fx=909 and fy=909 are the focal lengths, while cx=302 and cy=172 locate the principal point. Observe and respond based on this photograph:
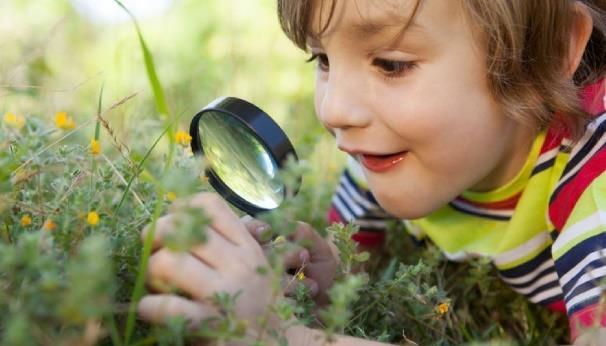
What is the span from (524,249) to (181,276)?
48.5 inches

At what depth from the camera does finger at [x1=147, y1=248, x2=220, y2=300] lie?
5.19 feet

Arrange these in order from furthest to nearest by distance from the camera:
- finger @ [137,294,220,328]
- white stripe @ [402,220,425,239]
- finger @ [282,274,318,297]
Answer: white stripe @ [402,220,425,239]
finger @ [282,274,318,297]
finger @ [137,294,220,328]

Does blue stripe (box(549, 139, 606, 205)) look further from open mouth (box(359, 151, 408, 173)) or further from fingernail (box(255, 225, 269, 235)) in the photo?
fingernail (box(255, 225, 269, 235))

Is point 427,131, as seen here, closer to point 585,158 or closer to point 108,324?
point 585,158

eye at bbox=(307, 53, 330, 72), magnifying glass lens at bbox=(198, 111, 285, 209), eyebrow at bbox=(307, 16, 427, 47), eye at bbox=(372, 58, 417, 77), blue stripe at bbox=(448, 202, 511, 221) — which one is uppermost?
eyebrow at bbox=(307, 16, 427, 47)

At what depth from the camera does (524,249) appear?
2.50 m

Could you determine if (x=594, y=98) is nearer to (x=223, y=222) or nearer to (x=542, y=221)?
(x=542, y=221)

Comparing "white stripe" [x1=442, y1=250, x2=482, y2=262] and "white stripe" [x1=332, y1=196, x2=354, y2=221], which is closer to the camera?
"white stripe" [x1=442, y1=250, x2=482, y2=262]

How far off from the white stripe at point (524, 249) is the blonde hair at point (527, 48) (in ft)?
1.06

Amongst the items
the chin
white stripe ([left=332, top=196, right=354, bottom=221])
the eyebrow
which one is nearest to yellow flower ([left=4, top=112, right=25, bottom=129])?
the eyebrow

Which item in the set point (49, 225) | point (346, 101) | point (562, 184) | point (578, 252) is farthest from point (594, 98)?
point (49, 225)

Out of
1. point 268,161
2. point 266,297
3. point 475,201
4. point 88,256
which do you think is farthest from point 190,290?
point 475,201

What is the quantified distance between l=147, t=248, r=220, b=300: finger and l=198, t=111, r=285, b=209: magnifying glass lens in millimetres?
420

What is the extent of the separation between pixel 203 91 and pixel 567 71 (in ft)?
6.59
